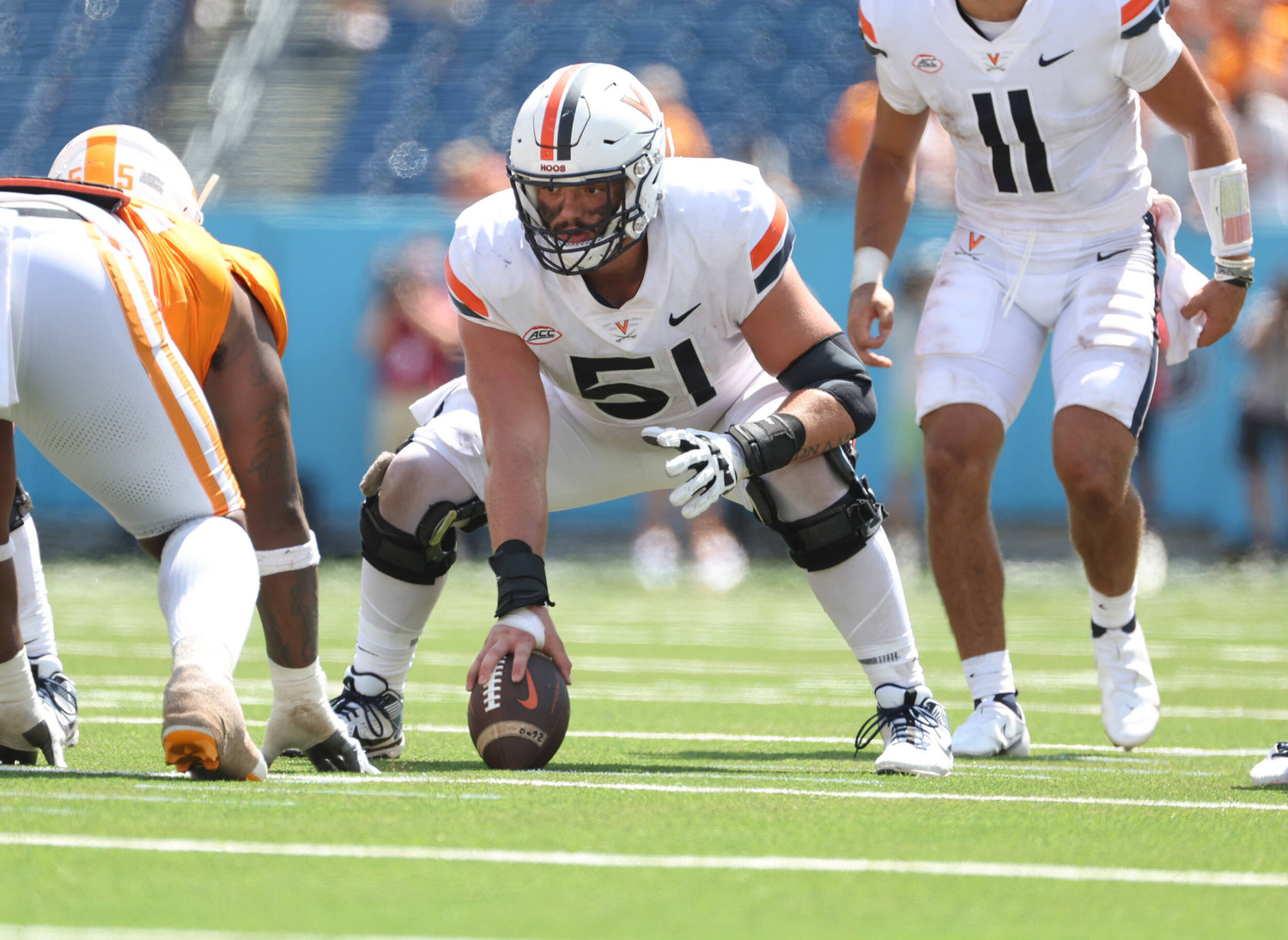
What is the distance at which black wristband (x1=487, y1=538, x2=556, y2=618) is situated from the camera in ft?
12.5

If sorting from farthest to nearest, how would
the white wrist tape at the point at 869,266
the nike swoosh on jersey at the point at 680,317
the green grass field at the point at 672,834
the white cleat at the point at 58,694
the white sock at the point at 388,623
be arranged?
the white wrist tape at the point at 869,266, the white sock at the point at 388,623, the white cleat at the point at 58,694, the nike swoosh on jersey at the point at 680,317, the green grass field at the point at 672,834

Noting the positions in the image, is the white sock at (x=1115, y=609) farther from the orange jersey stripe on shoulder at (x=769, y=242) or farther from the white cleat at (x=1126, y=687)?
the orange jersey stripe on shoulder at (x=769, y=242)

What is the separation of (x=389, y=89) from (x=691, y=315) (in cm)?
1221

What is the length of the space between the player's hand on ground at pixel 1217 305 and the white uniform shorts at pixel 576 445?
1.23 m

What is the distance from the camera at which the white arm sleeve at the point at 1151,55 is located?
4645 millimetres

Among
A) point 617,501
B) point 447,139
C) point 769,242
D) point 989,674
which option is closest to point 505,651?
point 769,242

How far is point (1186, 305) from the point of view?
4840mm

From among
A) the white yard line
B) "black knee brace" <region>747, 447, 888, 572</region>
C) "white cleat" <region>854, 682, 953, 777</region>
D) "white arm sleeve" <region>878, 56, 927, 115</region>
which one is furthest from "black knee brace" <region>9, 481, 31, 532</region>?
the white yard line

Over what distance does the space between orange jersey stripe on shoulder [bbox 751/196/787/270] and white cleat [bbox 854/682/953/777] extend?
98cm

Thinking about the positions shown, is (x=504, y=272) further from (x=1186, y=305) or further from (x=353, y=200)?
(x=353, y=200)

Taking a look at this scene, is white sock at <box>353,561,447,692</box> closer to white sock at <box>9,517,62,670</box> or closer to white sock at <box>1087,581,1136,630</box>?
white sock at <box>9,517,62,670</box>

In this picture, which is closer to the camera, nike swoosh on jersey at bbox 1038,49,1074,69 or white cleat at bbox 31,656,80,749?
white cleat at bbox 31,656,80,749

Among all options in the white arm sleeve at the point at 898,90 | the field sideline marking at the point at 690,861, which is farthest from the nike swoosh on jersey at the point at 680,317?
the field sideline marking at the point at 690,861

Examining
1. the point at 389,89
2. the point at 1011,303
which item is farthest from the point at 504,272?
the point at 389,89
